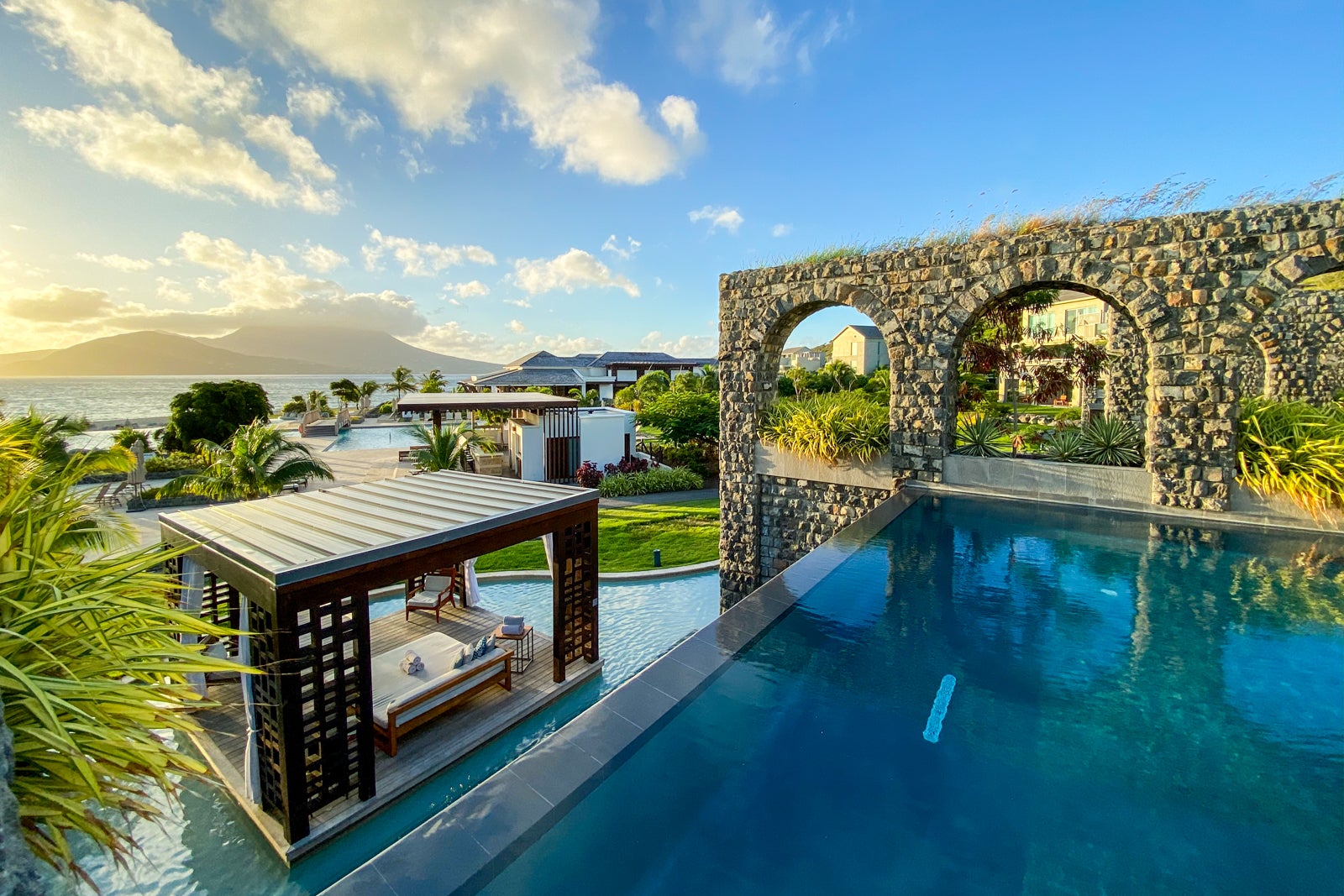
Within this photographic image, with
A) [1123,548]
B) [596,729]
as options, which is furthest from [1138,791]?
[1123,548]

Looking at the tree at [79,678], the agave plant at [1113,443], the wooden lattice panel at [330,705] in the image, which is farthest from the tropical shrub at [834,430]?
the tree at [79,678]

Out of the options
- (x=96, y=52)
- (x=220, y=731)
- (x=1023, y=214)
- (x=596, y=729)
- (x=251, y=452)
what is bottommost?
(x=220, y=731)

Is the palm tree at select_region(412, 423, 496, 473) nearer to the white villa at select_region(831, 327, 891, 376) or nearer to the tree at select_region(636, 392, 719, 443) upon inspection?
the tree at select_region(636, 392, 719, 443)

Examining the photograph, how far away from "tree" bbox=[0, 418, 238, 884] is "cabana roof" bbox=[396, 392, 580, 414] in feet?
48.4

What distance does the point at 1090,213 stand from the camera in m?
7.61

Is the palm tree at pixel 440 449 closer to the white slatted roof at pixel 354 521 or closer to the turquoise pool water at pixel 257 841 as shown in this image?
the white slatted roof at pixel 354 521

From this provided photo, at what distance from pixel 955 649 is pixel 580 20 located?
12.6m

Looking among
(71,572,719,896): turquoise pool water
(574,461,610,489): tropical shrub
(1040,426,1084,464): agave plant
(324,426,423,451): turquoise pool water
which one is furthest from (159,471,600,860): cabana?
(324,426,423,451): turquoise pool water

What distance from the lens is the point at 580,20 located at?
430 inches

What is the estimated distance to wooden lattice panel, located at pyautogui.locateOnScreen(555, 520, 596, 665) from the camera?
23.3ft

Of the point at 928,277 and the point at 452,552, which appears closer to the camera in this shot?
the point at 452,552

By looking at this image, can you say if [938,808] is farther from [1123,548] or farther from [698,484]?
[698,484]

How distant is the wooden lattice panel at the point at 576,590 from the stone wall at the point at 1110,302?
11.4 feet

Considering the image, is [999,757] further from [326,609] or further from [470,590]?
[470,590]
